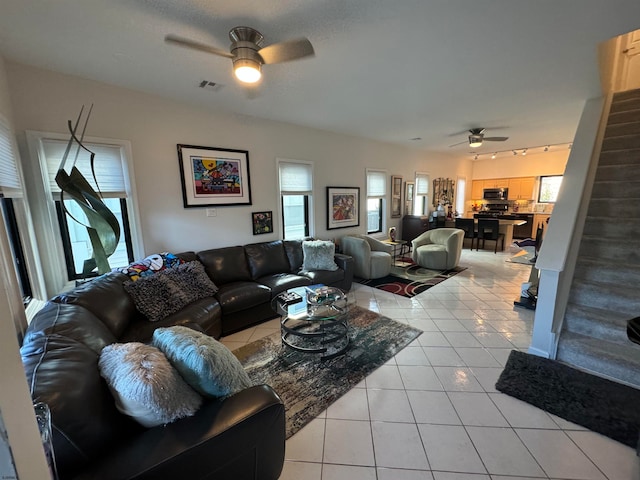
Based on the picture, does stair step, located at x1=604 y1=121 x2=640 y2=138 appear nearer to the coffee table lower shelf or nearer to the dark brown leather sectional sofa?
the coffee table lower shelf

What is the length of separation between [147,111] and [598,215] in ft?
17.2

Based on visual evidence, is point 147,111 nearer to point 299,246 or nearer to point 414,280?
point 299,246

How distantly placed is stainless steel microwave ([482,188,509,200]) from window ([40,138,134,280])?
9.39 m

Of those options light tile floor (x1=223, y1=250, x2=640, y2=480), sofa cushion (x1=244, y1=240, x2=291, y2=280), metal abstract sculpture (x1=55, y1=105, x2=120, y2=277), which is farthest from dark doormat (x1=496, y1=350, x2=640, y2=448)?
metal abstract sculpture (x1=55, y1=105, x2=120, y2=277)

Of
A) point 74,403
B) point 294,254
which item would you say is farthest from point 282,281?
point 74,403

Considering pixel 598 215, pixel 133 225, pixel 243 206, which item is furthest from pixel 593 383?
pixel 133 225

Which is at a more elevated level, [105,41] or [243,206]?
[105,41]

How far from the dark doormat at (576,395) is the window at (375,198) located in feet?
12.8

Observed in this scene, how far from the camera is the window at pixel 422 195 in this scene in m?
6.81

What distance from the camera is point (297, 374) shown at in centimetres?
223

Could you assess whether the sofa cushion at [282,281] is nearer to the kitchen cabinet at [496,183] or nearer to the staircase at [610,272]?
the staircase at [610,272]

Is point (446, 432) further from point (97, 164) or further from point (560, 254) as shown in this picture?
point (97, 164)

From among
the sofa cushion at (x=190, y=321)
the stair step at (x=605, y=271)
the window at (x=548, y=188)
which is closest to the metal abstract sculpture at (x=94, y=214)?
the sofa cushion at (x=190, y=321)

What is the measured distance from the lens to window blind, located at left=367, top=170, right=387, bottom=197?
555cm
